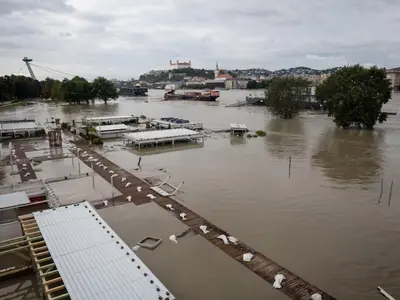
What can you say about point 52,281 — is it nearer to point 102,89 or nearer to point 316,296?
point 316,296

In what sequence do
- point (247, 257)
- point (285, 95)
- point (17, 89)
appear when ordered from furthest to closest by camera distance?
point (17, 89) < point (285, 95) < point (247, 257)

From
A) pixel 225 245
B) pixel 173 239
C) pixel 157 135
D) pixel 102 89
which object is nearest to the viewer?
pixel 225 245

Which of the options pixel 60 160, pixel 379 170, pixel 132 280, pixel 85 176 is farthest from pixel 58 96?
pixel 132 280

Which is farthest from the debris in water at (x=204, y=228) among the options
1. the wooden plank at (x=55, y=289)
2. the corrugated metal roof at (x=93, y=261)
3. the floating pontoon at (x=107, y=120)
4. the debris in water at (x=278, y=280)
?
the floating pontoon at (x=107, y=120)

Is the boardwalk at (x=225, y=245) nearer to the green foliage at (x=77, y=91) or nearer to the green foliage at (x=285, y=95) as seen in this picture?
the green foliage at (x=285, y=95)

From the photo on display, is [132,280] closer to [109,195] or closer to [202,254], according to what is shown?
[202,254]

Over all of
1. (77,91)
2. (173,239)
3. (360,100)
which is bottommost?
(173,239)

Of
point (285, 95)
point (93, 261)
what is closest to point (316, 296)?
point (93, 261)
